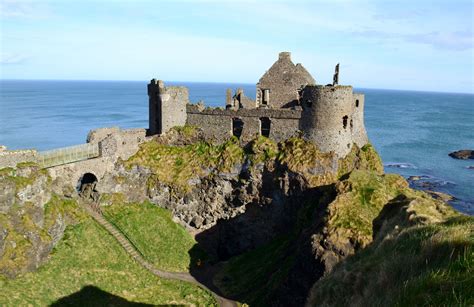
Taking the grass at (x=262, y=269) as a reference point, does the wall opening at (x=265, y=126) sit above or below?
above

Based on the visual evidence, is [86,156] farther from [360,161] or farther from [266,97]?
[360,161]

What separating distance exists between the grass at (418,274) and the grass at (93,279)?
74.0ft

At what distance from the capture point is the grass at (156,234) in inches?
1572

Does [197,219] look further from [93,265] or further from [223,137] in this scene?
[93,265]

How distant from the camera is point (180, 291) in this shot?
3591cm

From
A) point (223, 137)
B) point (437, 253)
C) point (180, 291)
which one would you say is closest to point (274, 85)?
point (223, 137)

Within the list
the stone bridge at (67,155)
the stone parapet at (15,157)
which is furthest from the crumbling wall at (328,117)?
the stone parapet at (15,157)

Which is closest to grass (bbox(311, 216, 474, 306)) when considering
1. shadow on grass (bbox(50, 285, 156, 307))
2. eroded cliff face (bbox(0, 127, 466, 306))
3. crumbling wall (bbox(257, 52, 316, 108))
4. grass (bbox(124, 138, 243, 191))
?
eroded cliff face (bbox(0, 127, 466, 306))

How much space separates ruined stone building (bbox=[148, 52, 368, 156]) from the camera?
137 feet

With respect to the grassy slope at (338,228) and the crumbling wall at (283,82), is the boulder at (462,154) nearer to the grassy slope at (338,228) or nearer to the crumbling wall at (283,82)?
the crumbling wall at (283,82)

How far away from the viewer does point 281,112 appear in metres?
44.0

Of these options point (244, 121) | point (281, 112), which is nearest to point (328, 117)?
point (281, 112)

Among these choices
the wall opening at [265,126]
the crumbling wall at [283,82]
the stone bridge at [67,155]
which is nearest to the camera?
the stone bridge at [67,155]

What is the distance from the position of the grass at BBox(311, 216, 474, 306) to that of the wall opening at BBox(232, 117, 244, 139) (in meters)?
33.3
